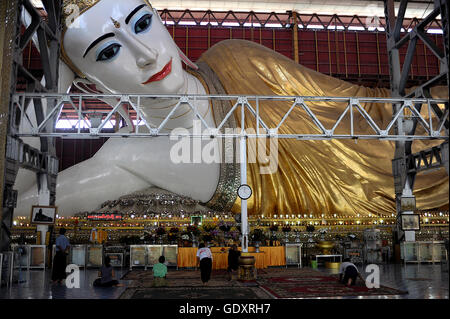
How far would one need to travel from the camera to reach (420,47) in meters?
15.5

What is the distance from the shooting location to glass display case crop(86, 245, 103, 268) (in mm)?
7887

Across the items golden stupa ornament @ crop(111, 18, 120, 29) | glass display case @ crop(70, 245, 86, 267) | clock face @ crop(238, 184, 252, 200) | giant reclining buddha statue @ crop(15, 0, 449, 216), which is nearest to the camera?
clock face @ crop(238, 184, 252, 200)

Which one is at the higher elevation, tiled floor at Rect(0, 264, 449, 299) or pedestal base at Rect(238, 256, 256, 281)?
pedestal base at Rect(238, 256, 256, 281)

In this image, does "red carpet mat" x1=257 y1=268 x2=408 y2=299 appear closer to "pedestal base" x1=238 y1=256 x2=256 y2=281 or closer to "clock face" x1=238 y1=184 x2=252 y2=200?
"pedestal base" x1=238 y1=256 x2=256 y2=281

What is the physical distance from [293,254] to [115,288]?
3570 mm

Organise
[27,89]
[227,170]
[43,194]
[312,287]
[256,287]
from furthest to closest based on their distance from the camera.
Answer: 1. [227,170]
2. [43,194]
3. [27,89]
4. [256,287]
5. [312,287]

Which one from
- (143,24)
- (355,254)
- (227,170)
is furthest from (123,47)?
(355,254)

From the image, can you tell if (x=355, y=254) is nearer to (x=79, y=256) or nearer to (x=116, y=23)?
(x=79, y=256)

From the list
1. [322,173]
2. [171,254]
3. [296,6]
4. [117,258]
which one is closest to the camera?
[171,254]

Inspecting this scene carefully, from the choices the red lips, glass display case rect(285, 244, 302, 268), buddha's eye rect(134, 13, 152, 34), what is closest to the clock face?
glass display case rect(285, 244, 302, 268)

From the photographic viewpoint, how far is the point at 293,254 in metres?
8.13

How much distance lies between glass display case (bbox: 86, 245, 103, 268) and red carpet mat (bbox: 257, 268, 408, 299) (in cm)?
302

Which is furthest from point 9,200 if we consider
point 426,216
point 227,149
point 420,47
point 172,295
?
point 420,47

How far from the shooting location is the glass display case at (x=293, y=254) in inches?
319
